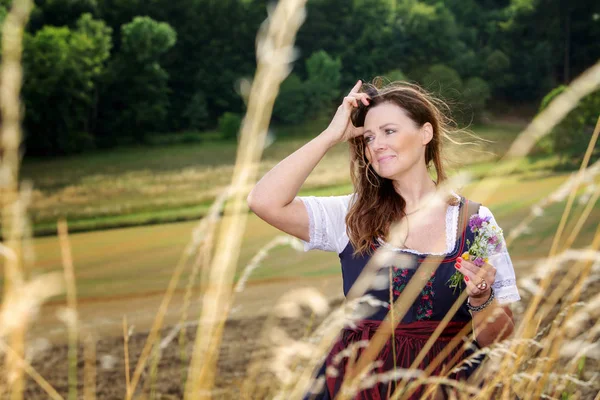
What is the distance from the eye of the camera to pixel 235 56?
4.16 metres

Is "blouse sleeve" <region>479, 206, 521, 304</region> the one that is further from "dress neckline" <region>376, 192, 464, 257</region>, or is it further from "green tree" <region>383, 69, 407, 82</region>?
"green tree" <region>383, 69, 407, 82</region>

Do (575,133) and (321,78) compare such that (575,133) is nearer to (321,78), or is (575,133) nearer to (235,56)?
(321,78)

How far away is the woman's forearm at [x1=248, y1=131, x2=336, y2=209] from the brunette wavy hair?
0.44 ft

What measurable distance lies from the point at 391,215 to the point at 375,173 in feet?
0.33

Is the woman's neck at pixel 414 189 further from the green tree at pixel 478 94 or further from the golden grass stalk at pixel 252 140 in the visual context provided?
the green tree at pixel 478 94

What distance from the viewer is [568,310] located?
2.99 ft

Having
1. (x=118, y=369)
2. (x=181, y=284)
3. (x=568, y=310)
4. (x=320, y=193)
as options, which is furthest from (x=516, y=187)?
(x=568, y=310)

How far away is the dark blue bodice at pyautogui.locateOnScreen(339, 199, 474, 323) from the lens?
120 cm

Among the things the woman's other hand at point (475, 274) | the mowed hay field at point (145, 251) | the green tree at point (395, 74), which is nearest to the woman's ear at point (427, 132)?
the woman's other hand at point (475, 274)

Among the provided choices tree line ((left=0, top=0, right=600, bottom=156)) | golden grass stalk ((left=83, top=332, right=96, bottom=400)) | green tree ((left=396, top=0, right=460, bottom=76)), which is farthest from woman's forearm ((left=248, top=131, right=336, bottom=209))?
green tree ((left=396, top=0, right=460, bottom=76))

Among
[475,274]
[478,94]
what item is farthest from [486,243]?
[478,94]

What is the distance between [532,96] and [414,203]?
399cm

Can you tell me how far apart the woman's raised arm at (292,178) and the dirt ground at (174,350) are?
1373 mm

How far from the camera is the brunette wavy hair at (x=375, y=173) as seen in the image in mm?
1259
